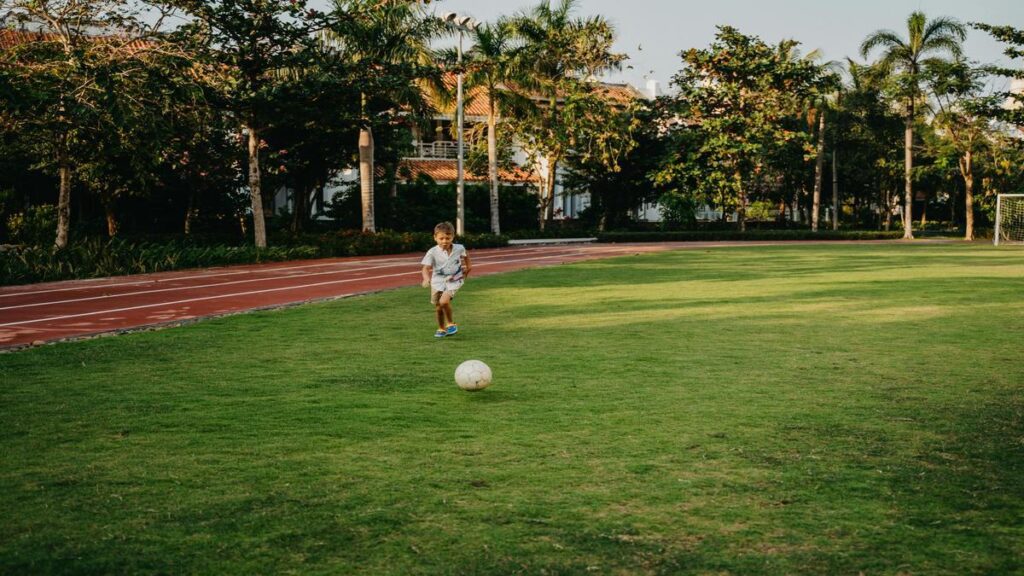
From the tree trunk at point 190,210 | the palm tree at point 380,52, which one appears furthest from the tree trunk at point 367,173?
the tree trunk at point 190,210

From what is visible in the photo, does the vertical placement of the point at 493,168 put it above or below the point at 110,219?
above

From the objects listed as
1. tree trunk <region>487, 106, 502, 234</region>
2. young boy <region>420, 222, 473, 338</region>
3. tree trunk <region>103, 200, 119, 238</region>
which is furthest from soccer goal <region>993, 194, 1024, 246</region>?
young boy <region>420, 222, 473, 338</region>

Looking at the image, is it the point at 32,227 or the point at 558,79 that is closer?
the point at 32,227

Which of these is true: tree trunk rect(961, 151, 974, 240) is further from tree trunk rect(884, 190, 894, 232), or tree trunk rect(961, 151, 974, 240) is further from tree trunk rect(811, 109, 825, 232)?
tree trunk rect(884, 190, 894, 232)

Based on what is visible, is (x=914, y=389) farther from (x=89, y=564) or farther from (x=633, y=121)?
(x=633, y=121)

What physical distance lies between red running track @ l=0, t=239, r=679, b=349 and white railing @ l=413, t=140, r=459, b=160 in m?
28.7

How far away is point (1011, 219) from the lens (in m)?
46.9

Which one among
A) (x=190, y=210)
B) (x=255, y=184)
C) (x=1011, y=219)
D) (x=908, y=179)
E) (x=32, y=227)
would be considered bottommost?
(x=1011, y=219)

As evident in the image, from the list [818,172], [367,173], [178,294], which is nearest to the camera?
[178,294]

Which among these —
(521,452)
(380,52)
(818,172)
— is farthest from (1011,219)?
(521,452)

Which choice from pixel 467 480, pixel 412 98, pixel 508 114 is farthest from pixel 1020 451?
pixel 508 114

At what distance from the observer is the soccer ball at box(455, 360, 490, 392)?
283 inches

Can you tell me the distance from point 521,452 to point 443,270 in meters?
5.80

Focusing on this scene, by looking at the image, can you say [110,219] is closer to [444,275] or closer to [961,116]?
[444,275]
